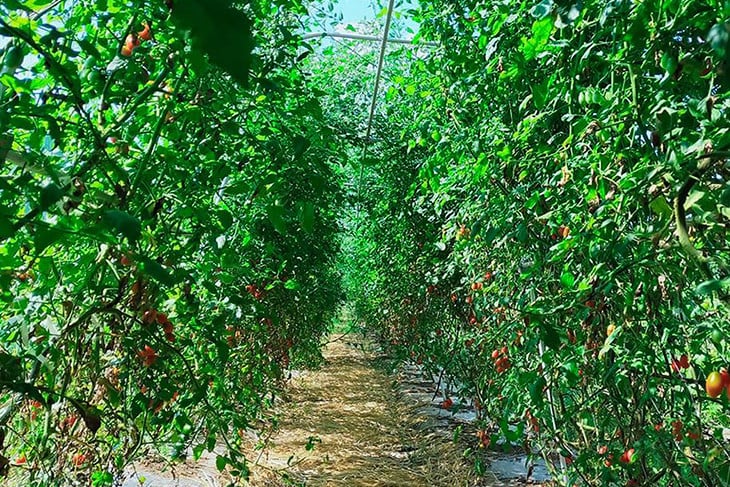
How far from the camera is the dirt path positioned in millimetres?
3576

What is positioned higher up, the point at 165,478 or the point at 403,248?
the point at 403,248

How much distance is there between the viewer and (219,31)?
0.17 meters

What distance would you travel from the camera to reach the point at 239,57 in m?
0.17

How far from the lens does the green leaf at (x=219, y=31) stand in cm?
17

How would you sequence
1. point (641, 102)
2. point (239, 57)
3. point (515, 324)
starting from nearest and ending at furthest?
point (239, 57) → point (641, 102) → point (515, 324)

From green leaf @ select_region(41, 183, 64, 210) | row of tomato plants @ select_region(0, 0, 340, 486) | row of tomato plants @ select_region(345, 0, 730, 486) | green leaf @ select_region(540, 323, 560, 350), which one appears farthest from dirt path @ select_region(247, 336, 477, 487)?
green leaf @ select_region(41, 183, 64, 210)

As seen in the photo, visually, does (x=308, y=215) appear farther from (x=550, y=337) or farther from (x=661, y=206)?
(x=661, y=206)

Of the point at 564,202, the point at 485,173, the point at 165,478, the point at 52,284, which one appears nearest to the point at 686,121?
the point at 564,202

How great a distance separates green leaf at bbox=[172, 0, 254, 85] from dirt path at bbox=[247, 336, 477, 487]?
294 centimetres

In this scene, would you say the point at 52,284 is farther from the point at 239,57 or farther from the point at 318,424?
the point at 318,424

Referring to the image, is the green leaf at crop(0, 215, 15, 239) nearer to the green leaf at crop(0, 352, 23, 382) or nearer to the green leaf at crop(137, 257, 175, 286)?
the green leaf at crop(137, 257, 175, 286)

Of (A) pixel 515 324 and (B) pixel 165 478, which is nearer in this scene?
(A) pixel 515 324

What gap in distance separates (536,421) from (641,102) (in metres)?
1.17

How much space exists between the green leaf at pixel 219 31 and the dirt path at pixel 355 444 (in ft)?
9.66
